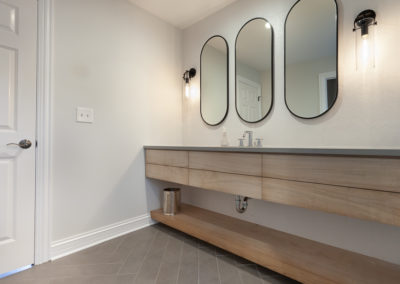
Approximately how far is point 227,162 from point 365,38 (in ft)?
3.91

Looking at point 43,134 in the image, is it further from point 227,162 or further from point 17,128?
point 227,162

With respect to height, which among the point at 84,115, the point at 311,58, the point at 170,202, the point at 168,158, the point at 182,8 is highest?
the point at 182,8

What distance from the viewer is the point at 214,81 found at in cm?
218

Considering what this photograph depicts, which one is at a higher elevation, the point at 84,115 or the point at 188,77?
the point at 188,77

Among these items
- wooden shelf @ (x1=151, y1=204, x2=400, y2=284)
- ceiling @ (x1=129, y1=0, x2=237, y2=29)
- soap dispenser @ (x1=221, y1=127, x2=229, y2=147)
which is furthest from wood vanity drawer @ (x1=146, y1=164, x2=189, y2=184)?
ceiling @ (x1=129, y1=0, x2=237, y2=29)

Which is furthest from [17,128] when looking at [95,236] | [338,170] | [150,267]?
[338,170]

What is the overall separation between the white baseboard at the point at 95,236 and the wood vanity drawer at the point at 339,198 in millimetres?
1356

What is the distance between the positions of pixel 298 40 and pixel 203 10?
109 centimetres

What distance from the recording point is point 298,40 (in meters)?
1.59

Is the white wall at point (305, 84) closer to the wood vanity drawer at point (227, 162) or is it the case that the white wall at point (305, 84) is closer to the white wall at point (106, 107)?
the wood vanity drawer at point (227, 162)

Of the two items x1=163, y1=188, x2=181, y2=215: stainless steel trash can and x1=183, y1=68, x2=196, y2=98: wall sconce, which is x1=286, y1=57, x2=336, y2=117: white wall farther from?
x1=163, y1=188, x2=181, y2=215: stainless steel trash can

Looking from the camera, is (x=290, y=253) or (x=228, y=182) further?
(x=228, y=182)

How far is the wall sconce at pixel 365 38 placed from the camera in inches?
50.0

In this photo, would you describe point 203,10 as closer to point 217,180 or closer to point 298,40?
point 298,40
